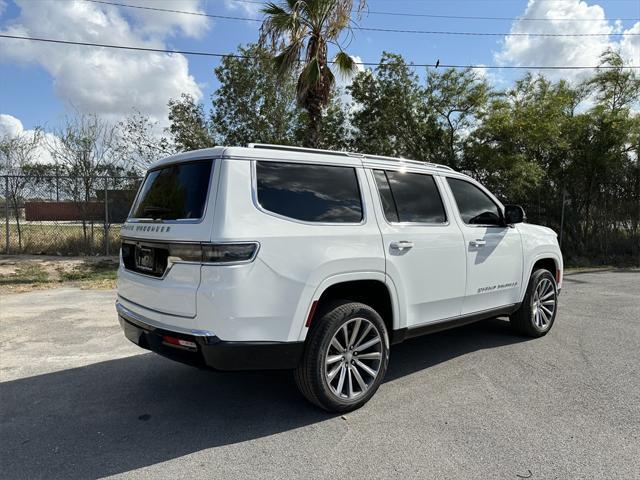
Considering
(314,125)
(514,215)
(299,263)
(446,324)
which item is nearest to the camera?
(299,263)

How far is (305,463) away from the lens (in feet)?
9.50

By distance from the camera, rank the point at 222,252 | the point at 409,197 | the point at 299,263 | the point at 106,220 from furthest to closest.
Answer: the point at 106,220, the point at 409,197, the point at 299,263, the point at 222,252

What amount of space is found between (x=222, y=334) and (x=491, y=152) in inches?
469

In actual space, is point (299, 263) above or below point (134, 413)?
A: above

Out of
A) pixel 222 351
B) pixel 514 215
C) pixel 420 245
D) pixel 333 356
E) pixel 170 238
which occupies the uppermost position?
pixel 514 215

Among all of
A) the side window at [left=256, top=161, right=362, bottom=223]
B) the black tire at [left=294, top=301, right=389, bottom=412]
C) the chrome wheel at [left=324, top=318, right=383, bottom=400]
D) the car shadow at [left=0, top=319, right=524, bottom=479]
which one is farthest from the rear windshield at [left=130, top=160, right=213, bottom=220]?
the car shadow at [left=0, top=319, right=524, bottom=479]

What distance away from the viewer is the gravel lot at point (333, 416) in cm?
286

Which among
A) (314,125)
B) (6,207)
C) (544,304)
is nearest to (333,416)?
(544,304)

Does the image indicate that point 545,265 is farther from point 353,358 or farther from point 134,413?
point 134,413

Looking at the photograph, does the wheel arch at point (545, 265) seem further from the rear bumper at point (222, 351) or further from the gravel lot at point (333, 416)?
the rear bumper at point (222, 351)

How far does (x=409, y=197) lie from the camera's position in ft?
13.7

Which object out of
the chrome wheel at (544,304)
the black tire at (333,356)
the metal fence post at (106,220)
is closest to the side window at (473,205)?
the chrome wheel at (544,304)

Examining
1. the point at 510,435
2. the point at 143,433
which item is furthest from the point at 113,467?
the point at 510,435

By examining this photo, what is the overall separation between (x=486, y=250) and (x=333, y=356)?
213 centimetres
